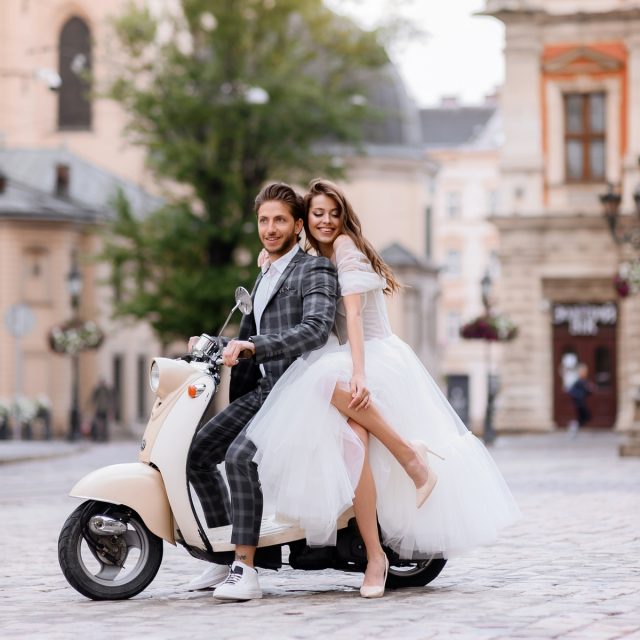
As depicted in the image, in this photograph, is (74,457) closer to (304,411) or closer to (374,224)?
(304,411)

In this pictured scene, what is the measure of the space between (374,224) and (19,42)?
1506 centimetres

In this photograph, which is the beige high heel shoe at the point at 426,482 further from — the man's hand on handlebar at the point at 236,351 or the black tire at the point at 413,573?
the man's hand on handlebar at the point at 236,351

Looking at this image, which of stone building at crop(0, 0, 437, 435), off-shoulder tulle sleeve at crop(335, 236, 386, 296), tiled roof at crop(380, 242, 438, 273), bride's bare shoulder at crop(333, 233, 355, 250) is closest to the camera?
off-shoulder tulle sleeve at crop(335, 236, 386, 296)

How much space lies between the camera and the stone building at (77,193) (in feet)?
189

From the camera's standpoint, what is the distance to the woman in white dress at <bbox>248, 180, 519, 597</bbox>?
8297 millimetres

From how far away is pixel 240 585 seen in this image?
817 cm

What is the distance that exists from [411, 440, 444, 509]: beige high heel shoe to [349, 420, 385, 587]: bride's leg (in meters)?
0.22

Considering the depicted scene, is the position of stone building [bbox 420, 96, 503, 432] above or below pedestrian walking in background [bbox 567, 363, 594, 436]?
above

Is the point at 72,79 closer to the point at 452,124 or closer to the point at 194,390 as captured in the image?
the point at 452,124

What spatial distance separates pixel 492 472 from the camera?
8.87 m

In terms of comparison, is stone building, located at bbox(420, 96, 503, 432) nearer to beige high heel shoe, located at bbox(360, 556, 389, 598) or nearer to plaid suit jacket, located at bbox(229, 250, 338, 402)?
plaid suit jacket, located at bbox(229, 250, 338, 402)

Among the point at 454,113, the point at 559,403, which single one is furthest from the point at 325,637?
the point at 454,113

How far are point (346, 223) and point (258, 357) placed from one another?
89 centimetres

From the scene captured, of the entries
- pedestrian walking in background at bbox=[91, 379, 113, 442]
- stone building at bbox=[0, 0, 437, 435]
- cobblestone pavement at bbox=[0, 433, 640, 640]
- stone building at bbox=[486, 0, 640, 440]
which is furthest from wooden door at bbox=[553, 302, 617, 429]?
cobblestone pavement at bbox=[0, 433, 640, 640]
